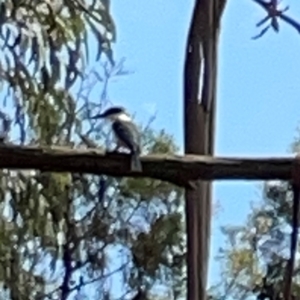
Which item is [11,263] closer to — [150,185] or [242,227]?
[150,185]

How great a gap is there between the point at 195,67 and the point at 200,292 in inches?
7.1

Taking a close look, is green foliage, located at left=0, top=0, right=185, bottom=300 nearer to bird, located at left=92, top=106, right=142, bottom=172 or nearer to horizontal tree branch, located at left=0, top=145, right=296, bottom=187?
bird, located at left=92, top=106, right=142, bottom=172

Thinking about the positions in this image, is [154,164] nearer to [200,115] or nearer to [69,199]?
[200,115]

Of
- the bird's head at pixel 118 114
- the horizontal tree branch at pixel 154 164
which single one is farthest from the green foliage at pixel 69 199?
the horizontal tree branch at pixel 154 164

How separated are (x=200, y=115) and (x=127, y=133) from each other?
705 millimetres

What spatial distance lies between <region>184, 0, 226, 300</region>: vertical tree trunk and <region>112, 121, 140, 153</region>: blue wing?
412 mm

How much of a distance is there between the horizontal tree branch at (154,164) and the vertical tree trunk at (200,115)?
0.04m

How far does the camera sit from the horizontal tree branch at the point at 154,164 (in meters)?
0.98

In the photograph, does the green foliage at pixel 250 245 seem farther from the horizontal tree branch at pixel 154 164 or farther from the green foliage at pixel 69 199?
the horizontal tree branch at pixel 154 164

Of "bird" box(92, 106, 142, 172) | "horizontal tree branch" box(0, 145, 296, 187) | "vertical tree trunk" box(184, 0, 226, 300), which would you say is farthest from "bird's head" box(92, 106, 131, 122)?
"vertical tree trunk" box(184, 0, 226, 300)

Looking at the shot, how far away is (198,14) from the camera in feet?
2.99

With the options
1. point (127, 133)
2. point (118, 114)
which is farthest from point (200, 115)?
point (118, 114)

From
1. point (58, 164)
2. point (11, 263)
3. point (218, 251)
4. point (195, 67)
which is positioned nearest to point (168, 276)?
point (218, 251)

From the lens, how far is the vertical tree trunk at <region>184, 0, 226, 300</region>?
85cm
